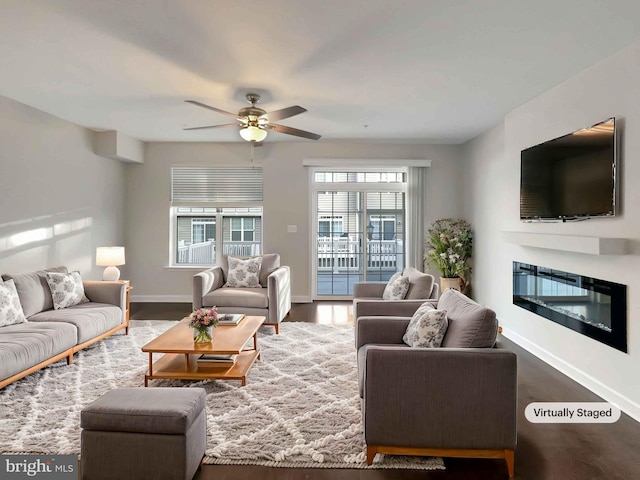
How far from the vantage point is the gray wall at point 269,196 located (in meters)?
6.48

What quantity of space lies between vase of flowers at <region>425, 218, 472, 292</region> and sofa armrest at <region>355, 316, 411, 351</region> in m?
3.15

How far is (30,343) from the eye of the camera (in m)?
3.10

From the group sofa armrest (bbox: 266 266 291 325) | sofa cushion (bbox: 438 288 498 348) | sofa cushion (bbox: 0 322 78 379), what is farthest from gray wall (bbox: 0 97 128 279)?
sofa cushion (bbox: 438 288 498 348)

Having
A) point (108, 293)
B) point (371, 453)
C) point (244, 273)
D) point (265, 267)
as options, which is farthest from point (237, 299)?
point (371, 453)

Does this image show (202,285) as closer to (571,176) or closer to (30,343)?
(30,343)

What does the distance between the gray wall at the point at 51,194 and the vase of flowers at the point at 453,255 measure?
505 cm

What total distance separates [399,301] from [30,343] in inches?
120

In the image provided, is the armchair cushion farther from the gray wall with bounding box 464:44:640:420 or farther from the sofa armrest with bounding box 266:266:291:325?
the gray wall with bounding box 464:44:640:420

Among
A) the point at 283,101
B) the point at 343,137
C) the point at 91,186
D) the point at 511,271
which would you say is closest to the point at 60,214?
the point at 91,186

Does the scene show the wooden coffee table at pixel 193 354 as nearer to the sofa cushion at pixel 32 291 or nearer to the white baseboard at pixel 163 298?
the sofa cushion at pixel 32 291

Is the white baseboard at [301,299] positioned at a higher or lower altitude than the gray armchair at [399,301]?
lower

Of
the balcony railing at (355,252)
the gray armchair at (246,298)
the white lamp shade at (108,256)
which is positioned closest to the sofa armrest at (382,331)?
the gray armchair at (246,298)

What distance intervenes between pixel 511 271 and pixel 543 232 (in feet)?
2.88

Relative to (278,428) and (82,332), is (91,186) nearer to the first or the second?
(82,332)
